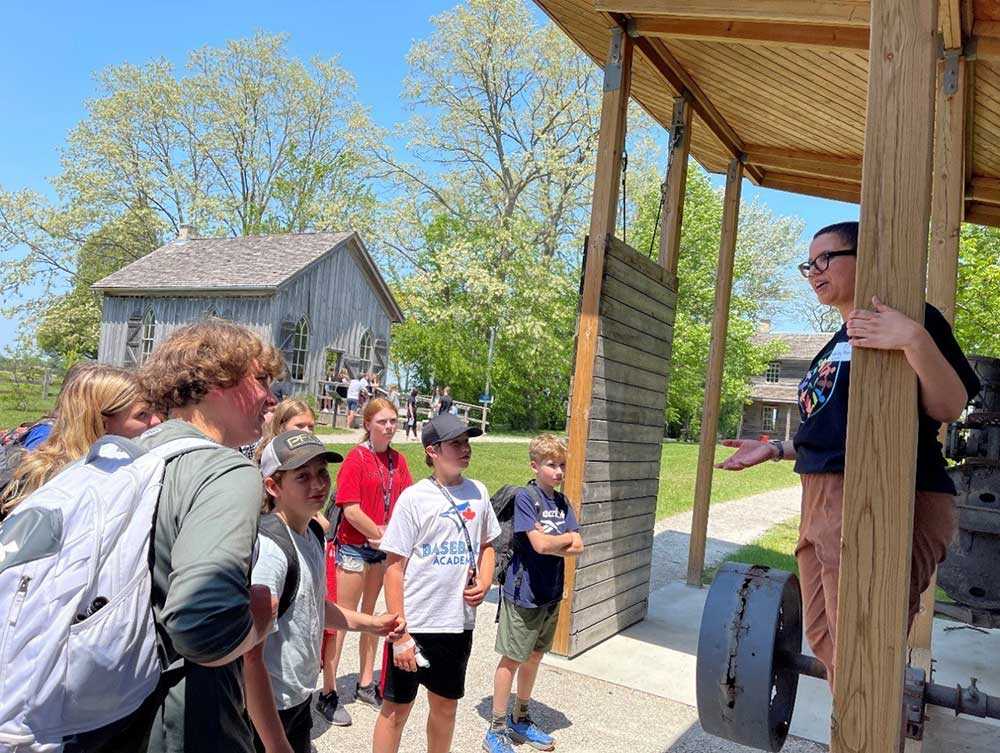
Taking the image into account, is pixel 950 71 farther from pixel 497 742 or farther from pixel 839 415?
pixel 497 742

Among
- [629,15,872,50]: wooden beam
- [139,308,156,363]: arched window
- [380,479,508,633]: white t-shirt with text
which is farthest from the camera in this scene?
[139,308,156,363]: arched window

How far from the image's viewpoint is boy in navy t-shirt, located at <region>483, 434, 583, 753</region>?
405 cm

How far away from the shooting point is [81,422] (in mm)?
2816

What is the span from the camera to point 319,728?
13.6 ft

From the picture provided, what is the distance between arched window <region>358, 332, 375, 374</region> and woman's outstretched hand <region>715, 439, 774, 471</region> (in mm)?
25463

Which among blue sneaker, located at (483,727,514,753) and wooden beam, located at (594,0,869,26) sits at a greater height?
wooden beam, located at (594,0,869,26)

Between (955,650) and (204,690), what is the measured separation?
21.7 feet

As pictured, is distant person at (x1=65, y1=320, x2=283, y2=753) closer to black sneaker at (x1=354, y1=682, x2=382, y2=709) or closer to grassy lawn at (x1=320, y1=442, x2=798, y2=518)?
black sneaker at (x1=354, y1=682, x2=382, y2=709)

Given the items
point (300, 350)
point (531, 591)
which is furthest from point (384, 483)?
point (300, 350)

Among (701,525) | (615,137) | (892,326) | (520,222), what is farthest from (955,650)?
(520,222)

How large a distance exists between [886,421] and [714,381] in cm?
651

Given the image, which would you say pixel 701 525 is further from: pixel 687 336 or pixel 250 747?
pixel 687 336

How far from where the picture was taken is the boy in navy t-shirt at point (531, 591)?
405 centimetres

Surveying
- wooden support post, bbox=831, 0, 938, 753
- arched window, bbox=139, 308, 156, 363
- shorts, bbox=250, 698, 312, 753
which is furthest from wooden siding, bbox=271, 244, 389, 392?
wooden support post, bbox=831, 0, 938, 753
